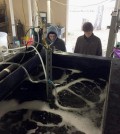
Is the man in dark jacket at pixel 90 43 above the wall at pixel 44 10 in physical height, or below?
below

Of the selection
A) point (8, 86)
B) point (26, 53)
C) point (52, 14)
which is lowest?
point (8, 86)

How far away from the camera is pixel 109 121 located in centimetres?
58

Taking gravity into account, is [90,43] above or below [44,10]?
below

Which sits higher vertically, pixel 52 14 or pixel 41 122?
pixel 52 14

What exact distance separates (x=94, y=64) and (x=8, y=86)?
650mm

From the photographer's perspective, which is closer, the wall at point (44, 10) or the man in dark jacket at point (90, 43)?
the man in dark jacket at point (90, 43)

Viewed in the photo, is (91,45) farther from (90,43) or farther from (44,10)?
(44,10)

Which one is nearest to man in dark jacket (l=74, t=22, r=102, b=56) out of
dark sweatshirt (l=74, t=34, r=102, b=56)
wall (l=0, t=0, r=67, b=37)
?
dark sweatshirt (l=74, t=34, r=102, b=56)

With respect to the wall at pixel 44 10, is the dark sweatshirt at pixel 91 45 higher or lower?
lower

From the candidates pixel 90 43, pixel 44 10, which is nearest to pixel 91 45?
pixel 90 43

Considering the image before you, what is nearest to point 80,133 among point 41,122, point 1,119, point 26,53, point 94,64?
point 41,122

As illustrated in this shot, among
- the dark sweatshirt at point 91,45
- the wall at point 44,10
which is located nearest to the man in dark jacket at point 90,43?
the dark sweatshirt at point 91,45

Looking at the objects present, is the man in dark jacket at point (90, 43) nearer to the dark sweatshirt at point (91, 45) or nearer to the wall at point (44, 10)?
the dark sweatshirt at point (91, 45)

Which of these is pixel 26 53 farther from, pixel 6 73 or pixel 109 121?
pixel 109 121
